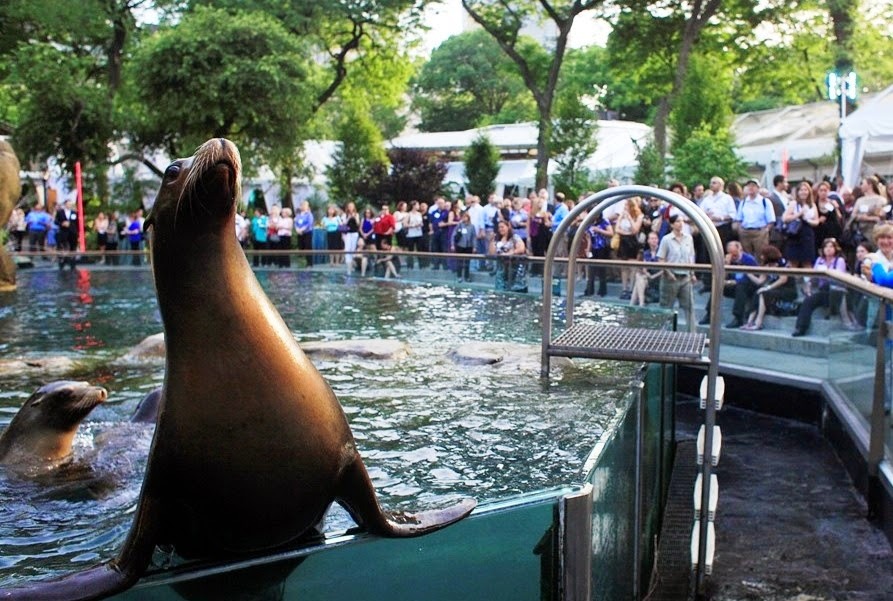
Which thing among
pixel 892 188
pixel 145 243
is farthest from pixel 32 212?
pixel 892 188

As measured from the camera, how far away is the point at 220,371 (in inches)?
110

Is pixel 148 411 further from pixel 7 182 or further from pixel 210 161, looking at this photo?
pixel 7 182

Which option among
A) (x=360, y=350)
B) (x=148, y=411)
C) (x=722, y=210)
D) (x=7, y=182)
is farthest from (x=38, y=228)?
(x=148, y=411)

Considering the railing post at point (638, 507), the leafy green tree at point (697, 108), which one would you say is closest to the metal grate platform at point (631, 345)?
the railing post at point (638, 507)

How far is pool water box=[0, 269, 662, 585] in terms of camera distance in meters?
4.23

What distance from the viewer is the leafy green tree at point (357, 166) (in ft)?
100

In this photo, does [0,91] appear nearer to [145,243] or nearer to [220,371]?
[145,243]

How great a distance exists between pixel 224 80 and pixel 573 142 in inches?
338

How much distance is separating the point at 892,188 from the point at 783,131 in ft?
48.8

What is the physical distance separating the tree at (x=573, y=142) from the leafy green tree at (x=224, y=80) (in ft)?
21.3

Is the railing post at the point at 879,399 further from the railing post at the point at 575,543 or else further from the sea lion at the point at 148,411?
the sea lion at the point at 148,411

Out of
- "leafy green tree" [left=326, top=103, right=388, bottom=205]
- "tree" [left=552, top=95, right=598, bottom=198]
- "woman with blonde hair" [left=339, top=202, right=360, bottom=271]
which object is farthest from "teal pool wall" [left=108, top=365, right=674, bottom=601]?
"leafy green tree" [left=326, top=103, right=388, bottom=205]

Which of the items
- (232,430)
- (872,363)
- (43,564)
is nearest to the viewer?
(232,430)

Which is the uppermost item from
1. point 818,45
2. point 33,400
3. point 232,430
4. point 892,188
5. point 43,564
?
point 818,45
